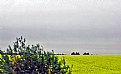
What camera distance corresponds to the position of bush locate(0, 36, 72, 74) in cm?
683

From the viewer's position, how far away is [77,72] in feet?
104

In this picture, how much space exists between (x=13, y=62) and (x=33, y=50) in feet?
1.53

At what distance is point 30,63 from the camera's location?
22.8ft

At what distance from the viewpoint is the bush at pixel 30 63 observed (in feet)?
22.4

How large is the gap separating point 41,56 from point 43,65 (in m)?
0.20

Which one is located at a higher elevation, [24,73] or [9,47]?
[9,47]

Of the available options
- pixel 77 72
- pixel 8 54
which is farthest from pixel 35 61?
pixel 77 72

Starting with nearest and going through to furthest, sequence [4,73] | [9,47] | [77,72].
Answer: [4,73] → [9,47] → [77,72]

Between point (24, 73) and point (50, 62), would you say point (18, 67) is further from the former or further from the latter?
point (50, 62)

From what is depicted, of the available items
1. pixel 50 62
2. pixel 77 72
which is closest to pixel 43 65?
pixel 50 62

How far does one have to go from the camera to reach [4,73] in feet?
22.3

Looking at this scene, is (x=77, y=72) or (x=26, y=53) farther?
(x=77, y=72)

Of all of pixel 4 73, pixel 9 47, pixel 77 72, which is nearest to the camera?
pixel 4 73

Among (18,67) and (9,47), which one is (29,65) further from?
(9,47)
